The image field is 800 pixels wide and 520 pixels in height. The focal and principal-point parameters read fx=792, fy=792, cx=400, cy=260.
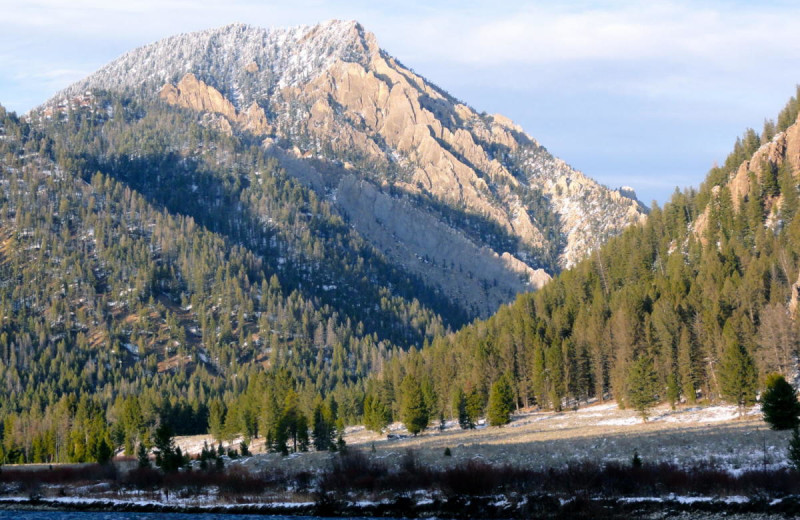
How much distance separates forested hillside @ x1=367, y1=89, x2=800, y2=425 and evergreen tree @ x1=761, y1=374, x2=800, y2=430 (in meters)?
17.0

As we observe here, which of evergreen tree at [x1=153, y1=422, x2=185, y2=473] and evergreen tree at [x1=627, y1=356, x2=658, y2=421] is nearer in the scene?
A: evergreen tree at [x1=627, y1=356, x2=658, y2=421]

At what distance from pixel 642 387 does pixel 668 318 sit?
77.1 feet

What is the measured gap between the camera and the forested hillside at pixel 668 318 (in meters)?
101

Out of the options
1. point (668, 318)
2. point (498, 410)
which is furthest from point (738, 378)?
point (498, 410)

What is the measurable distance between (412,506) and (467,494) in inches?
188

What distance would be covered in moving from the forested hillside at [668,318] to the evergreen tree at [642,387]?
9.7 inches

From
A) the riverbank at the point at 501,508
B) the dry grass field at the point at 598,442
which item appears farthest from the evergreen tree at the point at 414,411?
the riverbank at the point at 501,508

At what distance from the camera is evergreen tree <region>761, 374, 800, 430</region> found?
220 feet

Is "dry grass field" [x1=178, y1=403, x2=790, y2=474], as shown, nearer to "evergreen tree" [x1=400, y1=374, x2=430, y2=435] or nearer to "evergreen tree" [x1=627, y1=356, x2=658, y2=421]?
"evergreen tree" [x1=400, y1=374, x2=430, y2=435]

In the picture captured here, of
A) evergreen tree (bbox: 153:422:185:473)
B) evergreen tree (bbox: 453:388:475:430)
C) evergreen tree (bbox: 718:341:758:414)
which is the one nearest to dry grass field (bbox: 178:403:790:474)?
evergreen tree (bbox: 453:388:475:430)

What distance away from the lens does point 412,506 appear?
214 feet

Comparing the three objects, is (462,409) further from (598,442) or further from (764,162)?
(764,162)

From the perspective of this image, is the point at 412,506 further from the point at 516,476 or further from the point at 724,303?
the point at 724,303

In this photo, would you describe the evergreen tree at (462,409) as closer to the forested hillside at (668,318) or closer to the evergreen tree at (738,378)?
the forested hillside at (668,318)
